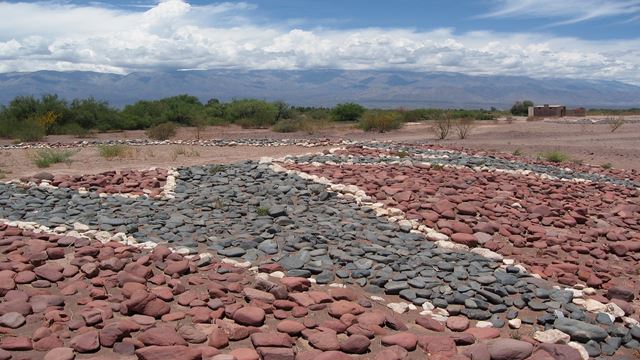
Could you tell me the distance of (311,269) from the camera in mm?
6496

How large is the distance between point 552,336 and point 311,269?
2458mm

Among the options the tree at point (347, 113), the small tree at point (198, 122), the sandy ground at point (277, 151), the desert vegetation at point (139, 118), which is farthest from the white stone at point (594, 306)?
the tree at point (347, 113)

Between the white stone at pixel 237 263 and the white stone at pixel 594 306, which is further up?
the white stone at pixel 237 263

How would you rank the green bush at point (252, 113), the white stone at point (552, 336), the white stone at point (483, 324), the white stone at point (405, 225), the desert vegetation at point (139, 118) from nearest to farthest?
1. the white stone at point (552, 336)
2. the white stone at point (483, 324)
3. the white stone at point (405, 225)
4. the desert vegetation at point (139, 118)
5. the green bush at point (252, 113)

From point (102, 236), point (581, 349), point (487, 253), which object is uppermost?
point (102, 236)

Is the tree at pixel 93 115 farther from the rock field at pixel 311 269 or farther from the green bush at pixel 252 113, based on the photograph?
the rock field at pixel 311 269

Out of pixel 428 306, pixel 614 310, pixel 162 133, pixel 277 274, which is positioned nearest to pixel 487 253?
pixel 614 310

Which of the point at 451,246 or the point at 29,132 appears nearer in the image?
the point at 451,246

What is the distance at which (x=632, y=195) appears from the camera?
1233cm

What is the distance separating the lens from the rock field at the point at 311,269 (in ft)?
16.0

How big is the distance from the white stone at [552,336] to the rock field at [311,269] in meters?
0.02

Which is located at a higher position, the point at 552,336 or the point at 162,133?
the point at 162,133

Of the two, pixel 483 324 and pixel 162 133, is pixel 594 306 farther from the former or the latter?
pixel 162 133

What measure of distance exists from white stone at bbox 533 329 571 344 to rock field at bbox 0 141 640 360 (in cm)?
2
